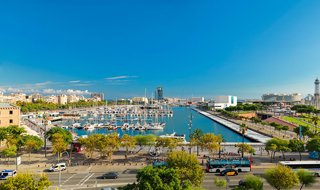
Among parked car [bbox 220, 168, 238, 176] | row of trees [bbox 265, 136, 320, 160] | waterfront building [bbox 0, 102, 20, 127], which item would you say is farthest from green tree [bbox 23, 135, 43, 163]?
row of trees [bbox 265, 136, 320, 160]

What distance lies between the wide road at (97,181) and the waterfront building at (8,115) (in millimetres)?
27980

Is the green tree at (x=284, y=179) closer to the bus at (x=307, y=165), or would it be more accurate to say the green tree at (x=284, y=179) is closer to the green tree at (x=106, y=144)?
the bus at (x=307, y=165)

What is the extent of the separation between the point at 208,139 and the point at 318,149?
1566 cm

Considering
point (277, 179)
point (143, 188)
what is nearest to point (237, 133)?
point (277, 179)

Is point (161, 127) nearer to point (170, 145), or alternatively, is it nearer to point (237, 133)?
point (237, 133)

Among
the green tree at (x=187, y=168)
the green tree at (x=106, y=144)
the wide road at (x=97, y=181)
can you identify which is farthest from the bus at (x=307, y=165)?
the green tree at (x=106, y=144)

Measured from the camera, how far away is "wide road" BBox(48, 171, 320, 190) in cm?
2412

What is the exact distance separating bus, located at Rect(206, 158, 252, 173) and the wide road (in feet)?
2.71

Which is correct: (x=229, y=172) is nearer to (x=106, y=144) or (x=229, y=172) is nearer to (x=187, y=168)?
(x=187, y=168)

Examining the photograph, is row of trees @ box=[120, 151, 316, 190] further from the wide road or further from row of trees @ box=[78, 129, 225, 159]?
row of trees @ box=[78, 129, 225, 159]

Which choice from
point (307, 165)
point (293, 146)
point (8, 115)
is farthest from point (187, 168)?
point (8, 115)

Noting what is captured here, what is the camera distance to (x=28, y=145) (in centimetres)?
3481

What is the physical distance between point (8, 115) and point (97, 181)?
34.6 meters

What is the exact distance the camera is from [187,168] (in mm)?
19547
